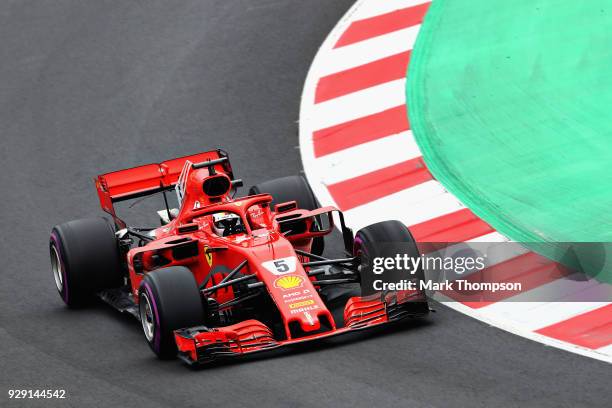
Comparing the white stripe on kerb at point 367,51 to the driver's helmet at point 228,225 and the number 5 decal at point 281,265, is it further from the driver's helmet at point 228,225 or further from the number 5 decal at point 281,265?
the number 5 decal at point 281,265

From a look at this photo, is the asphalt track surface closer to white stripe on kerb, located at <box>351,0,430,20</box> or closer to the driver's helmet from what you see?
white stripe on kerb, located at <box>351,0,430,20</box>

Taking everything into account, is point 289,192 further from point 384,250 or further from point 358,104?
point 358,104

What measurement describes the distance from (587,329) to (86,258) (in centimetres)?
539

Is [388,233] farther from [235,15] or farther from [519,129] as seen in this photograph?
[235,15]

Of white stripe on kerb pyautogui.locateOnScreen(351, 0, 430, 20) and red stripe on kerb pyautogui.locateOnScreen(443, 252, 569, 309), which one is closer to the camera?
red stripe on kerb pyautogui.locateOnScreen(443, 252, 569, 309)

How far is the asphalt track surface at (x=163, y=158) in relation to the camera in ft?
33.2

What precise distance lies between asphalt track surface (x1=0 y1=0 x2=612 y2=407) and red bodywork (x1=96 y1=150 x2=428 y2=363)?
23cm

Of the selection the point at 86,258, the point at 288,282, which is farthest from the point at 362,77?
the point at 288,282

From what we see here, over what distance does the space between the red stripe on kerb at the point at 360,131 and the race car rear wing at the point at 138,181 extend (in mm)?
2457

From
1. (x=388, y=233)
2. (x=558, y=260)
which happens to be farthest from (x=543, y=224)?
(x=388, y=233)

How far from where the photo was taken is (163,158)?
1680 cm

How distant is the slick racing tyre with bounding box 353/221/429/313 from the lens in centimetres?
1155

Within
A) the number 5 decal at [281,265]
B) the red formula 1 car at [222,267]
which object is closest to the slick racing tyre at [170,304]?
the red formula 1 car at [222,267]

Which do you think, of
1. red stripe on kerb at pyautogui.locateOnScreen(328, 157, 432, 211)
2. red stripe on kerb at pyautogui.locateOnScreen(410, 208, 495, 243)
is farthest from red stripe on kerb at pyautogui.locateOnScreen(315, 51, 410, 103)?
red stripe on kerb at pyautogui.locateOnScreen(410, 208, 495, 243)
